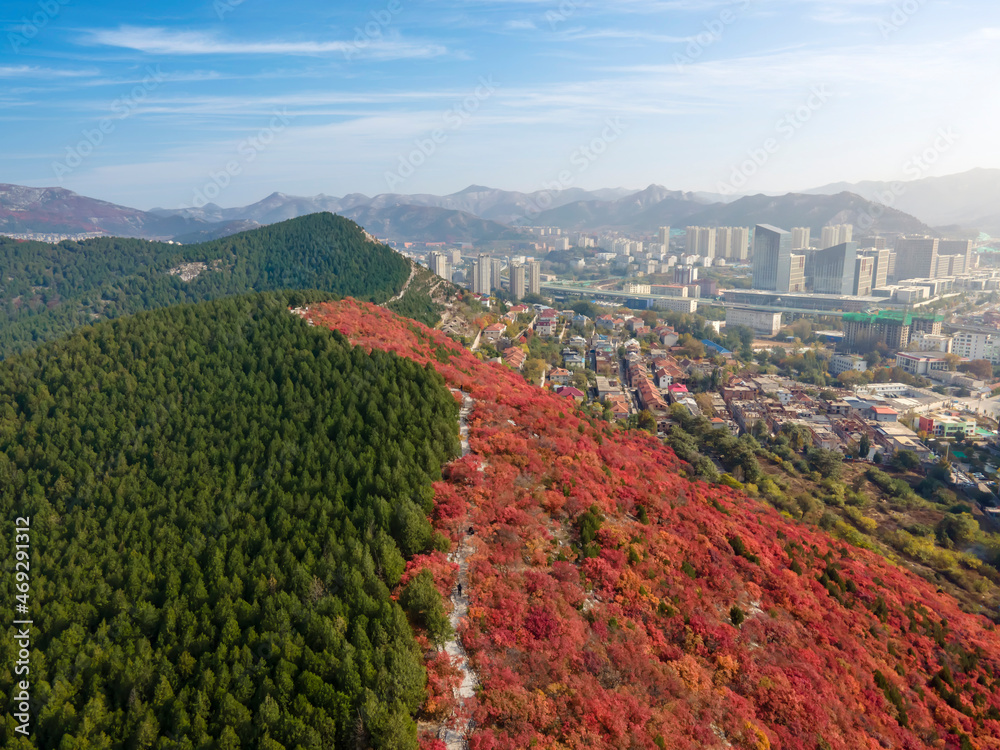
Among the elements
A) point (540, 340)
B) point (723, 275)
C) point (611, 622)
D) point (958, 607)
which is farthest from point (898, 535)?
point (723, 275)

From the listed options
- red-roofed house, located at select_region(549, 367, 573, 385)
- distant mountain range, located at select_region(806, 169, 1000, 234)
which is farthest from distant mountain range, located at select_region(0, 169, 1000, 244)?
red-roofed house, located at select_region(549, 367, 573, 385)

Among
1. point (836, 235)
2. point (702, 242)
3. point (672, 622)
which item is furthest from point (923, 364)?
point (702, 242)

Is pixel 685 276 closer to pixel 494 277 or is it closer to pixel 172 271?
pixel 494 277

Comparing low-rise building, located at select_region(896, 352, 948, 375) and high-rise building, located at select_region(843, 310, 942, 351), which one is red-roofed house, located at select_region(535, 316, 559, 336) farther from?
high-rise building, located at select_region(843, 310, 942, 351)

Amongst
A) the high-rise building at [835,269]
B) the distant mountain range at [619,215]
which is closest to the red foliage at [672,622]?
the high-rise building at [835,269]

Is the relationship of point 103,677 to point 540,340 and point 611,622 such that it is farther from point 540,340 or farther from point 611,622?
point 540,340

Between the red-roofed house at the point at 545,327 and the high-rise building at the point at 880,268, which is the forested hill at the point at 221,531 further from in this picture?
the high-rise building at the point at 880,268
